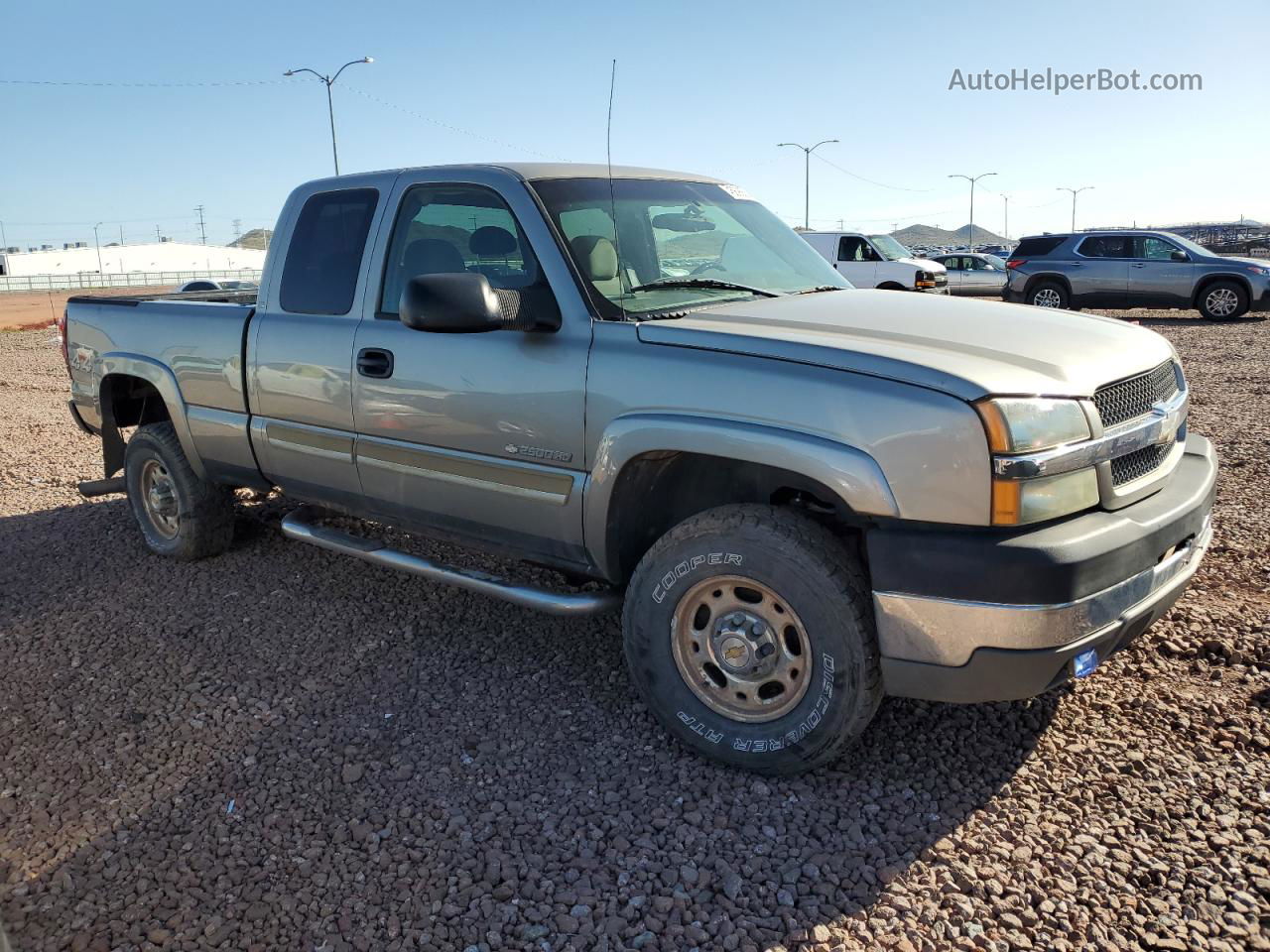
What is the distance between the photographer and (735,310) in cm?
359

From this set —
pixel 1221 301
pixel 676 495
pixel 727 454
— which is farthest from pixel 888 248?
pixel 727 454

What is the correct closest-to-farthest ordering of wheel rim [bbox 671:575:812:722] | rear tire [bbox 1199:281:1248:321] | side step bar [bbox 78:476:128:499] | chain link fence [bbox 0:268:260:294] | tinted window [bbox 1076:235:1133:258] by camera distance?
1. wheel rim [bbox 671:575:812:722]
2. side step bar [bbox 78:476:128:499]
3. rear tire [bbox 1199:281:1248:321]
4. tinted window [bbox 1076:235:1133:258]
5. chain link fence [bbox 0:268:260:294]

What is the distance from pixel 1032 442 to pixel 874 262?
60.4 ft

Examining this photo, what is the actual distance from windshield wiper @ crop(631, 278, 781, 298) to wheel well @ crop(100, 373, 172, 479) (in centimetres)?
326

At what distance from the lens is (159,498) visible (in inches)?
224

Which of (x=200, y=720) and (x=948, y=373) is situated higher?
(x=948, y=373)

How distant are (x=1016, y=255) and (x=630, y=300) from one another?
Answer: 1746cm

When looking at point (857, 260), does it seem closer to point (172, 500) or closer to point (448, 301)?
point (172, 500)

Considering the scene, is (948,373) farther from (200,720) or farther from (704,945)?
(200,720)

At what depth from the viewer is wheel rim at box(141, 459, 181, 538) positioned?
→ 5.62m

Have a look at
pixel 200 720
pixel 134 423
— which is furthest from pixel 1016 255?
pixel 200 720

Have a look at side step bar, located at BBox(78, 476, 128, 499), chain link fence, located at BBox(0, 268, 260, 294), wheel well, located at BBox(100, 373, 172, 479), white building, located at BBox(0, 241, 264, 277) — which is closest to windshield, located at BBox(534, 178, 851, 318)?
wheel well, located at BBox(100, 373, 172, 479)

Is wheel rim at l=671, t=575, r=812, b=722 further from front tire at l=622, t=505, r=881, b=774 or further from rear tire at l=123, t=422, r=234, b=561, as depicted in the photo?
rear tire at l=123, t=422, r=234, b=561

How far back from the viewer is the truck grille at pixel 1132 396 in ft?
9.89
